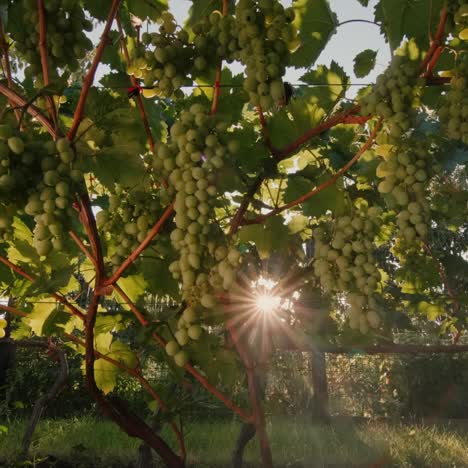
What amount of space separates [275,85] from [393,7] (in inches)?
20.8

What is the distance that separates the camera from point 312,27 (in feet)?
4.78

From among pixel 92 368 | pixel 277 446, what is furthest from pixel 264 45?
pixel 277 446

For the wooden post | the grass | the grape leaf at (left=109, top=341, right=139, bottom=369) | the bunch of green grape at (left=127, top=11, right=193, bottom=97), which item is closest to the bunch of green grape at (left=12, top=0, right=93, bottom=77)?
the bunch of green grape at (left=127, top=11, right=193, bottom=97)

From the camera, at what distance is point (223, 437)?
7.05 meters

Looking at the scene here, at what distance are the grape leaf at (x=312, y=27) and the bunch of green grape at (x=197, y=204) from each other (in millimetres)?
620

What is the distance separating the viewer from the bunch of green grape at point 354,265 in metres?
1.03

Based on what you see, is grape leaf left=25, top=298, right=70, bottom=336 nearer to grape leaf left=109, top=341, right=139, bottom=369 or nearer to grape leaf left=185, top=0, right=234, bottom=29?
grape leaf left=109, top=341, right=139, bottom=369

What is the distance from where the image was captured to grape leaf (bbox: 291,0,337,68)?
4.68 feet

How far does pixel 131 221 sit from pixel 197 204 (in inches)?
13.7

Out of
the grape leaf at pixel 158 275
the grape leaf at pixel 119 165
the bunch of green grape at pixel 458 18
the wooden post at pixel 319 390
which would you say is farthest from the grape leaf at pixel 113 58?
the wooden post at pixel 319 390

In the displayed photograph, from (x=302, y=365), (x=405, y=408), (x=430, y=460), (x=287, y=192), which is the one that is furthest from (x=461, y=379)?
(x=287, y=192)

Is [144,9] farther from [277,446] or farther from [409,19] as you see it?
[277,446]

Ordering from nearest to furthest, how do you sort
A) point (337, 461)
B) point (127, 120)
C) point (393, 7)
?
point (127, 120) < point (393, 7) < point (337, 461)

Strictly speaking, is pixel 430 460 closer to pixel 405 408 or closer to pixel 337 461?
pixel 337 461
